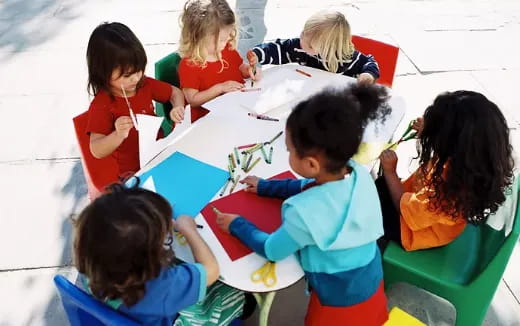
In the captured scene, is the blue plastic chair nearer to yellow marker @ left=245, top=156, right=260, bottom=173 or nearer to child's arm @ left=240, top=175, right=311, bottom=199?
child's arm @ left=240, top=175, right=311, bottom=199

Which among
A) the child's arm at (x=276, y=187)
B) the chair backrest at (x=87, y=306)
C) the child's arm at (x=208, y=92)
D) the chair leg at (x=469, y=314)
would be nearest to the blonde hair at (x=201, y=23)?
the child's arm at (x=208, y=92)

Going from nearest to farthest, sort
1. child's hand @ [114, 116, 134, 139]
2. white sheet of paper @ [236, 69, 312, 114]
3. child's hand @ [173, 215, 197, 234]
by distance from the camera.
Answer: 1. child's hand @ [173, 215, 197, 234]
2. child's hand @ [114, 116, 134, 139]
3. white sheet of paper @ [236, 69, 312, 114]

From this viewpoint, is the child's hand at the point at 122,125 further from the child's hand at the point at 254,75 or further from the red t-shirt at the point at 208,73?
the child's hand at the point at 254,75

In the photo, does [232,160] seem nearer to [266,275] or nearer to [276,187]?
[276,187]

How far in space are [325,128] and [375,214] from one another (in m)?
0.40

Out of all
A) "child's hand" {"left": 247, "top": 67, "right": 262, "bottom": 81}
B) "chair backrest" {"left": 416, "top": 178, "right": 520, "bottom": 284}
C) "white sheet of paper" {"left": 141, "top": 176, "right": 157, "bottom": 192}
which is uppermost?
"child's hand" {"left": 247, "top": 67, "right": 262, "bottom": 81}

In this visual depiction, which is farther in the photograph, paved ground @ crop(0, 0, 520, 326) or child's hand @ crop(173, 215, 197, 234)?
paved ground @ crop(0, 0, 520, 326)

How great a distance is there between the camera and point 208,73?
2.57 metres

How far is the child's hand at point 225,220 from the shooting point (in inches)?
65.9

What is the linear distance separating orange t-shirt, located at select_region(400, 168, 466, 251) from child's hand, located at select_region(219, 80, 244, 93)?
3.32ft

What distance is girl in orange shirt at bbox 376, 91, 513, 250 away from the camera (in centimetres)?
173

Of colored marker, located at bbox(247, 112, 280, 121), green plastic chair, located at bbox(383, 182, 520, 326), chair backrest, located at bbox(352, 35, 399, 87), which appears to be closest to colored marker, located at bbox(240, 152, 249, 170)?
colored marker, located at bbox(247, 112, 280, 121)

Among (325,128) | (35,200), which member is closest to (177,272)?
(325,128)

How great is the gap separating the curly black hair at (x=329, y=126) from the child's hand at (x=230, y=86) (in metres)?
1.05
